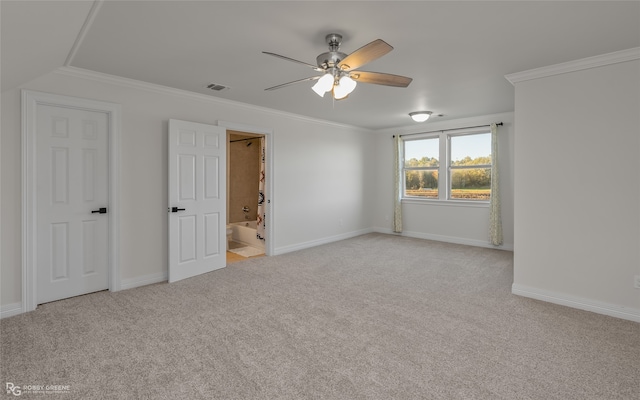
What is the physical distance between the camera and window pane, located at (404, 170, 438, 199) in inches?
266

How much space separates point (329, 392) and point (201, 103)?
3.90 meters

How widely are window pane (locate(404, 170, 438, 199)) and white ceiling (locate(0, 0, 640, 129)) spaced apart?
10.4 feet

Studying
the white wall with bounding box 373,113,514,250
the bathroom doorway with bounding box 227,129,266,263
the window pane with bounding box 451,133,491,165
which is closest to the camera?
the white wall with bounding box 373,113,514,250

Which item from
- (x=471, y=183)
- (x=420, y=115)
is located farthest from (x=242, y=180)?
(x=471, y=183)

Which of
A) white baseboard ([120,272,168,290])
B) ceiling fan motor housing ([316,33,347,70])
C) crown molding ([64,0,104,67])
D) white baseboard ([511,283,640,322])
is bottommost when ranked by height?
white baseboard ([511,283,640,322])

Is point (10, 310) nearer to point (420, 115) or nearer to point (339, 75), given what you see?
point (339, 75)

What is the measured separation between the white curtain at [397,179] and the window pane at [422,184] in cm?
22

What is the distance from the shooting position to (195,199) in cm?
430

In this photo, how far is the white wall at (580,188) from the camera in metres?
2.94

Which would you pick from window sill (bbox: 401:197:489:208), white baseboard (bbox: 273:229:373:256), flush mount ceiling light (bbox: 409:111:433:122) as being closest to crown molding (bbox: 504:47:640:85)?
flush mount ceiling light (bbox: 409:111:433:122)

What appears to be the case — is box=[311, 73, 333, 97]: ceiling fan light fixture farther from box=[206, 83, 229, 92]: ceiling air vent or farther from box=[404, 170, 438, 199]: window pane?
box=[404, 170, 438, 199]: window pane

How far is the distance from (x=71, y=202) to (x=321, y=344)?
3.01 m

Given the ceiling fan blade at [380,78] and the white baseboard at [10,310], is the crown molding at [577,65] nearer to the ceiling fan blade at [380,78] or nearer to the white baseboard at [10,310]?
the ceiling fan blade at [380,78]

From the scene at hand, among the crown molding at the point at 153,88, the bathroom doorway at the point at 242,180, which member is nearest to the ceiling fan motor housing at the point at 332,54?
the crown molding at the point at 153,88
